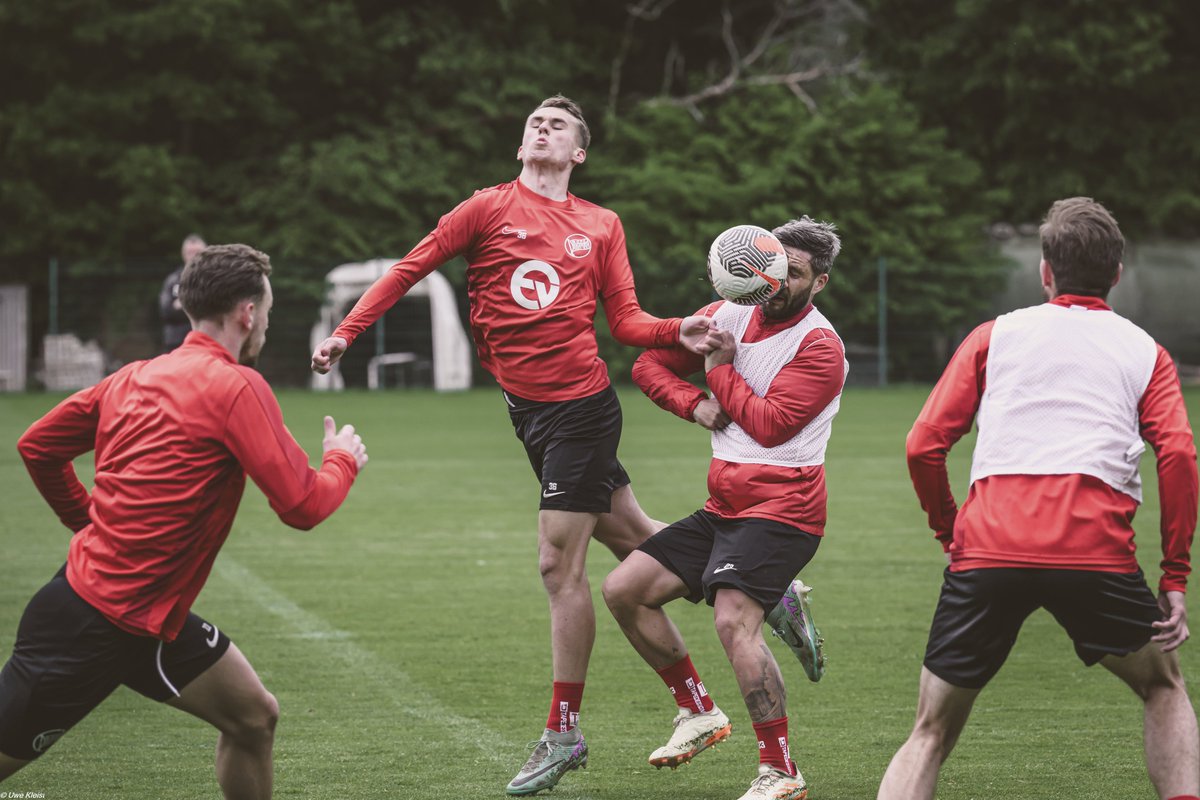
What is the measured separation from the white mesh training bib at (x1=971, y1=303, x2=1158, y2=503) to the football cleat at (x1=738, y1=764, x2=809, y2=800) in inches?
61.4

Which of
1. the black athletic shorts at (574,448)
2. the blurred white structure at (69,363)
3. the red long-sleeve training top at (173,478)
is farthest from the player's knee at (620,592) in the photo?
the blurred white structure at (69,363)

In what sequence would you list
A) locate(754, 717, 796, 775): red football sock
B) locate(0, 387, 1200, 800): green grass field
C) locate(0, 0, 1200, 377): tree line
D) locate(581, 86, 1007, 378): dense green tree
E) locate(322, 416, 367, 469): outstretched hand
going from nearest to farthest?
locate(322, 416, 367, 469): outstretched hand < locate(754, 717, 796, 775): red football sock < locate(0, 387, 1200, 800): green grass field < locate(581, 86, 1007, 378): dense green tree < locate(0, 0, 1200, 377): tree line

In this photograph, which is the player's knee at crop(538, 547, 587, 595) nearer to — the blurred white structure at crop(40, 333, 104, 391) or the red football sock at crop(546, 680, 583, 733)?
the red football sock at crop(546, 680, 583, 733)

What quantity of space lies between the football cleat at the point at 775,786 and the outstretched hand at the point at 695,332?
1533 mm

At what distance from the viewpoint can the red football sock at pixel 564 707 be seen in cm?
582

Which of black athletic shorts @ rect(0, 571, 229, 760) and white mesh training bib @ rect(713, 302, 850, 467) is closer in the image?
black athletic shorts @ rect(0, 571, 229, 760)

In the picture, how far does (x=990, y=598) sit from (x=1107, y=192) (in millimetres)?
31551

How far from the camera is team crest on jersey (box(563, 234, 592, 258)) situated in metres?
6.31

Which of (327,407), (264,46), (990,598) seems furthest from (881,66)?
(990,598)

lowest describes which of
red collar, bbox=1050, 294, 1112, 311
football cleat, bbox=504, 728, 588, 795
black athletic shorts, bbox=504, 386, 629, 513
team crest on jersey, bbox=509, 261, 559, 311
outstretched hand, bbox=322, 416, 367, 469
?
football cleat, bbox=504, 728, 588, 795

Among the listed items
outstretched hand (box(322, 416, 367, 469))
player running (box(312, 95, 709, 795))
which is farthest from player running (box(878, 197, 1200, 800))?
player running (box(312, 95, 709, 795))

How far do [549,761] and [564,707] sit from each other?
263mm

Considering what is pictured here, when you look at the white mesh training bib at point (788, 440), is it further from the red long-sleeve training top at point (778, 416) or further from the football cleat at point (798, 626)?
the football cleat at point (798, 626)

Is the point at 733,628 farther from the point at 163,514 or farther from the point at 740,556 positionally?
the point at 163,514
